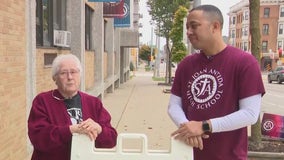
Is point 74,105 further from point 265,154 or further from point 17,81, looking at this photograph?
point 265,154

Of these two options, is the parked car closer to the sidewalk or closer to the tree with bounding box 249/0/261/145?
the sidewalk

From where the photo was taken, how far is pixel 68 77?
2826 millimetres

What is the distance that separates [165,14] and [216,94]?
83.3 ft

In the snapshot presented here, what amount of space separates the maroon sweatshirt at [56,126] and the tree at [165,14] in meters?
24.0

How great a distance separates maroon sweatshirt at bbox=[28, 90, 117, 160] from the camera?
105 inches

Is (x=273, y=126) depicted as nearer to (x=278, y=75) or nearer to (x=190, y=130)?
(x=190, y=130)

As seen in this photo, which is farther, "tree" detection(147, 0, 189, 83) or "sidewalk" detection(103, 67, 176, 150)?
"tree" detection(147, 0, 189, 83)

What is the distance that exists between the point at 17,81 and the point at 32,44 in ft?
2.68

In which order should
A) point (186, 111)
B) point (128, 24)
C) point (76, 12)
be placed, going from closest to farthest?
point (186, 111), point (76, 12), point (128, 24)

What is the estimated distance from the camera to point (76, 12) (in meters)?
10.7

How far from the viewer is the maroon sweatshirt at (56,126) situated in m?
2.67

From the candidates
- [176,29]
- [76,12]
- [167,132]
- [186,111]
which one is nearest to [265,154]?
[167,132]

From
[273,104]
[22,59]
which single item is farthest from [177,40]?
[22,59]

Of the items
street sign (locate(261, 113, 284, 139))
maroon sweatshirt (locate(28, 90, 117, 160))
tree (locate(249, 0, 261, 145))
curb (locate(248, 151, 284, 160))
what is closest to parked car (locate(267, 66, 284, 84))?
street sign (locate(261, 113, 284, 139))
